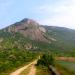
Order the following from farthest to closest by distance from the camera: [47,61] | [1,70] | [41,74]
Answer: [47,61], [1,70], [41,74]

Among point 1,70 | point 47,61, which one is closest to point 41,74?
point 1,70

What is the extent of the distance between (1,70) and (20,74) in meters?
8.79

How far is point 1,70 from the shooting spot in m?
70.8

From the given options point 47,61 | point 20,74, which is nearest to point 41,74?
point 20,74

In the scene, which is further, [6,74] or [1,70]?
[1,70]

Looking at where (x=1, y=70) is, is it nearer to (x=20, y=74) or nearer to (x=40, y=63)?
(x=20, y=74)

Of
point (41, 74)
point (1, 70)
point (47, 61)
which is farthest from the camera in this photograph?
point (47, 61)

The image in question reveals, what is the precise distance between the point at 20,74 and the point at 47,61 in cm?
3657

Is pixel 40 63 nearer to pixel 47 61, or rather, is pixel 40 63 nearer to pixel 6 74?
pixel 47 61

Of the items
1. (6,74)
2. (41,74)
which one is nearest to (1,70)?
(6,74)

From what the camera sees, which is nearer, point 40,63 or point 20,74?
point 20,74

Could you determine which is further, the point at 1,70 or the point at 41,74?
the point at 1,70

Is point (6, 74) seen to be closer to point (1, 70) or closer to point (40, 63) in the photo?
point (1, 70)

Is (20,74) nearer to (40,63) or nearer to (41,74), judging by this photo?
(41,74)
